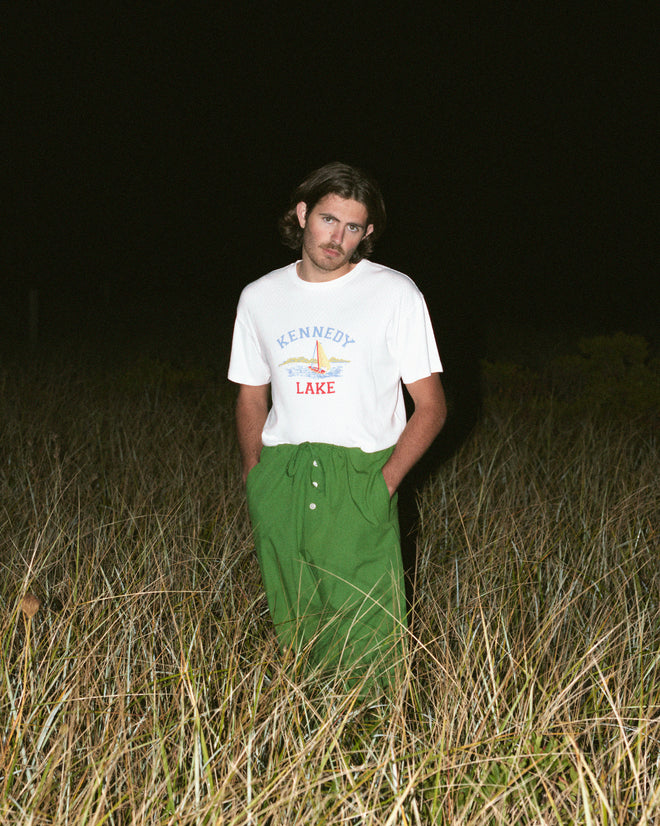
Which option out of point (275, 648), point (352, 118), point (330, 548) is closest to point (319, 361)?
point (330, 548)

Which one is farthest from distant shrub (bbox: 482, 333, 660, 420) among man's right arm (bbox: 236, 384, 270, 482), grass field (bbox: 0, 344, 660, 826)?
man's right arm (bbox: 236, 384, 270, 482)

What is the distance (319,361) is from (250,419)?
410mm

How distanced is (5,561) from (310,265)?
6.19ft

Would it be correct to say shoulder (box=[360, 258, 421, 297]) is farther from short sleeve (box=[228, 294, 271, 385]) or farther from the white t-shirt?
short sleeve (box=[228, 294, 271, 385])

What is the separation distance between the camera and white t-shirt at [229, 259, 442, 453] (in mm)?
2357

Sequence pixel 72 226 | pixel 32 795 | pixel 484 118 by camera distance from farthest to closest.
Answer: pixel 72 226, pixel 484 118, pixel 32 795

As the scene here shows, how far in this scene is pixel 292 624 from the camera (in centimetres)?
243

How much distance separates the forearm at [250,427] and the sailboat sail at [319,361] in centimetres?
36

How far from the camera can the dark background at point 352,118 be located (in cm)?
742

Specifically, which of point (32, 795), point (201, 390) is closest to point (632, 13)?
point (201, 390)

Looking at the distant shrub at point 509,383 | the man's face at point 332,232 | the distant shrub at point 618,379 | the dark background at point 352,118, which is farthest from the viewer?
the dark background at point 352,118

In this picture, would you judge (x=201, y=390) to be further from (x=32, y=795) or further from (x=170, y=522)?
(x=32, y=795)

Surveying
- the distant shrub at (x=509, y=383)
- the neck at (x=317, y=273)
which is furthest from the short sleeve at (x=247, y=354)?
the distant shrub at (x=509, y=383)

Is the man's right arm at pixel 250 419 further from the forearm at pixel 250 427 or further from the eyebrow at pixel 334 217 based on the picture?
the eyebrow at pixel 334 217
